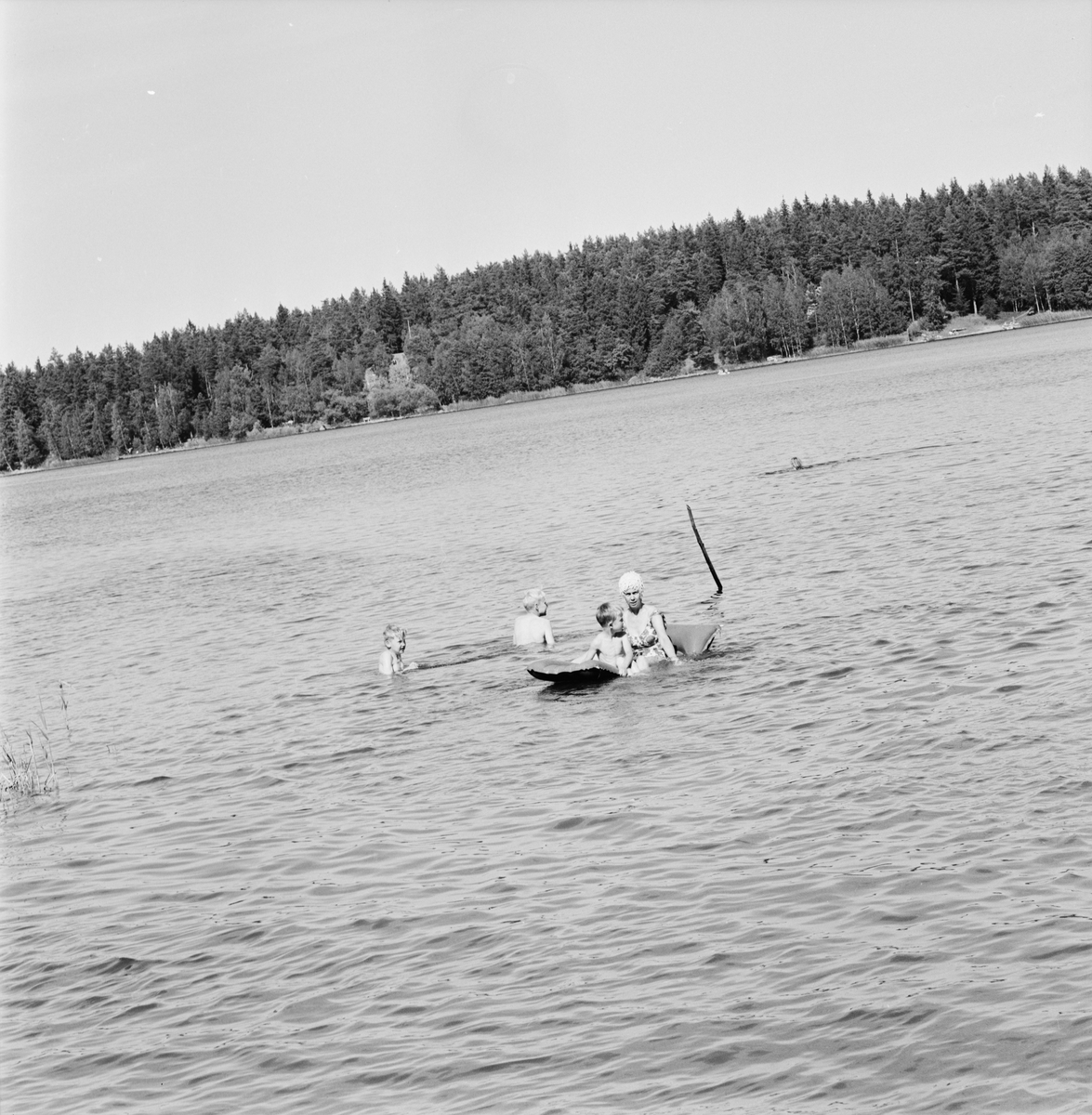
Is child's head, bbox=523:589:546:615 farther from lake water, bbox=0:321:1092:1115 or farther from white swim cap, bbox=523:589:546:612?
lake water, bbox=0:321:1092:1115

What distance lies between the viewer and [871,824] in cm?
1270

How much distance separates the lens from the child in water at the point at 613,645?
20.0 meters

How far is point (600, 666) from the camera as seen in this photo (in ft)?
65.0

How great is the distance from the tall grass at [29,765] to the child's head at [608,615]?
737cm

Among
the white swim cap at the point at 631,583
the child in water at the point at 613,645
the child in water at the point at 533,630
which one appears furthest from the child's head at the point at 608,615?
the child in water at the point at 533,630

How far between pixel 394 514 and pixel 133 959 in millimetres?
45581

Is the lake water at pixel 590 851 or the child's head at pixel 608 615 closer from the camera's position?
the lake water at pixel 590 851

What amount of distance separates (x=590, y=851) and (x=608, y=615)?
23.0 feet

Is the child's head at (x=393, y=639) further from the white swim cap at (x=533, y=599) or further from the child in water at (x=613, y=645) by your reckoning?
the child in water at (x=613, y=645)

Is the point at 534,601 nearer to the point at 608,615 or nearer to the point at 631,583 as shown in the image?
the point at 608,615

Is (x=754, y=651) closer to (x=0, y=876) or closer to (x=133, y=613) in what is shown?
(x=0, y=876)

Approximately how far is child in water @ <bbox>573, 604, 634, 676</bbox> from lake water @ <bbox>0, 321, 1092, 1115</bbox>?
0.35 meters

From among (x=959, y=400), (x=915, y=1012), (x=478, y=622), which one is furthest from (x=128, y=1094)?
(x=959, y=400)

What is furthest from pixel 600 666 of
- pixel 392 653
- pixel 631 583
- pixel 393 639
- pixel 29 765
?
pixel 29 765
